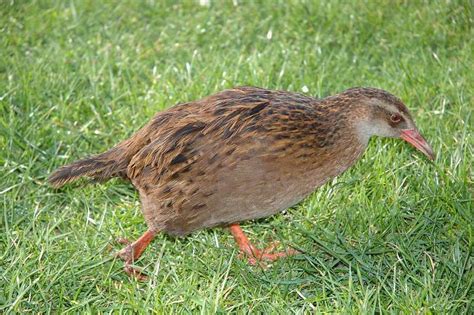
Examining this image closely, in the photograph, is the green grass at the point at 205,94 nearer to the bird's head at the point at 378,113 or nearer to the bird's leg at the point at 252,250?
the bird's leg at the point at 252,250

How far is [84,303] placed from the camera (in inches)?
150

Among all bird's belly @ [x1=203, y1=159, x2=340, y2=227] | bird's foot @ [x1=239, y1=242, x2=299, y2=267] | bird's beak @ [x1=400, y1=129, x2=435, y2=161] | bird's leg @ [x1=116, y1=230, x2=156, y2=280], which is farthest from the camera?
bird's beak @ [x1=400, y1=129, x2=435, y2=161]

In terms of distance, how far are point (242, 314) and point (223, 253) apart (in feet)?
1.89

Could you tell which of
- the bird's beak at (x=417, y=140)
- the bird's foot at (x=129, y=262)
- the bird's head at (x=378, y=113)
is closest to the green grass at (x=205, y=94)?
the bird's foot at (x=129, y=262)

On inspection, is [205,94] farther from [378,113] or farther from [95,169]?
[378,113]

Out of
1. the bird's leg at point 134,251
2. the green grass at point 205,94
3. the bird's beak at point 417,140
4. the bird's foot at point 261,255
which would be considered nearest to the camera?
the green grass at point 205,94

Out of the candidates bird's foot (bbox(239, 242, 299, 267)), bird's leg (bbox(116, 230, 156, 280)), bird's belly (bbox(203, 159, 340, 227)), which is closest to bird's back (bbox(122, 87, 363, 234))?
bird's belly (bbox(203, 159, 340, 227))

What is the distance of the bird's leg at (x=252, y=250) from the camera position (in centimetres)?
434

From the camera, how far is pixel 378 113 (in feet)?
14.3

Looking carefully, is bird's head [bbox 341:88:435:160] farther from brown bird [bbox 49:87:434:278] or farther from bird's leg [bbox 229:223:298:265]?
bird's leg [bbox 229:223:298:265]

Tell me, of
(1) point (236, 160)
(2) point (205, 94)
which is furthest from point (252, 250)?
(2) point (205, 94)

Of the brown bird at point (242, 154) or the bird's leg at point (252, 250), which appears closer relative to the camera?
the brown bird at point (242, 154)

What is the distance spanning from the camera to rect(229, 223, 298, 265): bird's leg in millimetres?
4344

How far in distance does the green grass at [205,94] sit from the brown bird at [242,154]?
0.75ft
